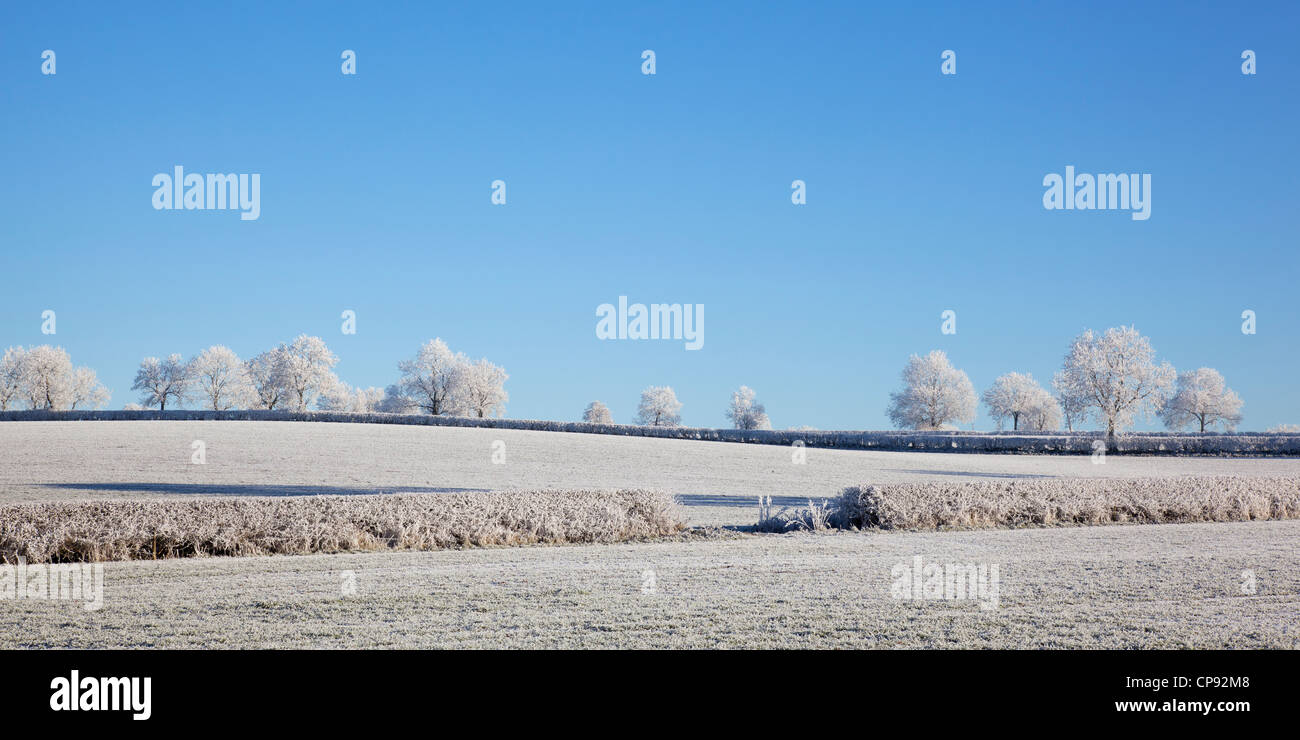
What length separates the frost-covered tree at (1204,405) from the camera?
108688 mm

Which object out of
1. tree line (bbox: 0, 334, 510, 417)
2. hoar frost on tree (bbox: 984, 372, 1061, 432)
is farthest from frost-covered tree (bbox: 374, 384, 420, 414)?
hoar frost on tree (bbox: 984, 372, 1061, 432)

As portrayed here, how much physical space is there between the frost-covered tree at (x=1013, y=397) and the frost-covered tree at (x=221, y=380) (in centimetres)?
8832

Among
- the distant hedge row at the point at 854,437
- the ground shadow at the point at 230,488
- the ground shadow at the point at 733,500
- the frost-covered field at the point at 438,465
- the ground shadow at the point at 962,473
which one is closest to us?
the ground shadow at the point at 230,488

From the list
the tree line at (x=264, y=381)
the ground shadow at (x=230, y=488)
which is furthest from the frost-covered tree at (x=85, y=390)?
the ground shadow at (x=230, y=488)

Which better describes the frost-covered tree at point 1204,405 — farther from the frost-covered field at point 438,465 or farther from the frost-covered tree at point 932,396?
the frost-covered field at point 438,465

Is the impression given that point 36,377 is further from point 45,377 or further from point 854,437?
point 854,437

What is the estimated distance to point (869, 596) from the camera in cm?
1011

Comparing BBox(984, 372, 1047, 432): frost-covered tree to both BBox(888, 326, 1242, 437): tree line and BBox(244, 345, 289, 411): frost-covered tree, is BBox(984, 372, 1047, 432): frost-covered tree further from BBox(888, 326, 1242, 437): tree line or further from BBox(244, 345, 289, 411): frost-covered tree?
BBox(244, 345, 289, 411): frost-covered tree

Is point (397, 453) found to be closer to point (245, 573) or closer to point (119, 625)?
point (245, 573)

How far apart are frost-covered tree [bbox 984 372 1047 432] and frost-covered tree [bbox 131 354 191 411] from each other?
96184 mm

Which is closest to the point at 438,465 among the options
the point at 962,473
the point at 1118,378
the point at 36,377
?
the point at 962,473
